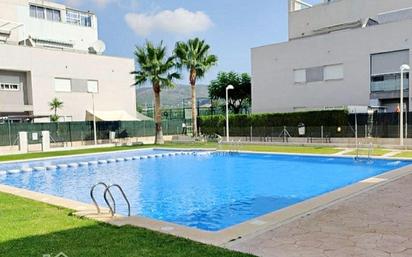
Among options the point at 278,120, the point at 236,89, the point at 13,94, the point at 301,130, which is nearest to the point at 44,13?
the point at 13,94

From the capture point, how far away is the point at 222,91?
60344mm

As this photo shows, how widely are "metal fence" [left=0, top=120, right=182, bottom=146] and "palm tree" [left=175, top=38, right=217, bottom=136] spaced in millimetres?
7815

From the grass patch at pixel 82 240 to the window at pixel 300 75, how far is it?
35.6 m

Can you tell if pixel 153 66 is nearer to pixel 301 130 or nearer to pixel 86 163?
pixel 86 163

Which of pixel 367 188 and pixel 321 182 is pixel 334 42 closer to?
pixel 321 182

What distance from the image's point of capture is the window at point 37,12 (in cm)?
5194

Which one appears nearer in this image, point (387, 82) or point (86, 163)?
point (86, 163)

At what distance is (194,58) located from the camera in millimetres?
37062

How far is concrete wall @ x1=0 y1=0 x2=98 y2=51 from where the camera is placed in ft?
160

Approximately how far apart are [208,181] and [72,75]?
32127mm

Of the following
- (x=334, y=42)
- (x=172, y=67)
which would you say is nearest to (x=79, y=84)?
(x=172, y=67)

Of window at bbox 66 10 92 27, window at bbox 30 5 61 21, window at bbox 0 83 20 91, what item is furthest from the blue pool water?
window at bbox 66 10 92 27

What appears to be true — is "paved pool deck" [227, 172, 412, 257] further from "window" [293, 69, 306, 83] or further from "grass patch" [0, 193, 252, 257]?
"window" [293, 69, 306, 83]

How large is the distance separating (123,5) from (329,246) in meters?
29.8
